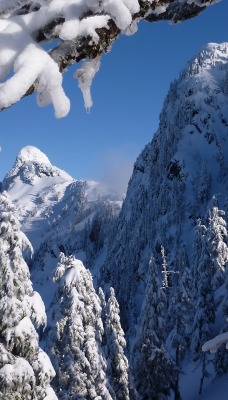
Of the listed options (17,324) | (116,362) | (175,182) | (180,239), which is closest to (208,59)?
(175,182)

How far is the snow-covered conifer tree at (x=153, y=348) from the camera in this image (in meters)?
25.8

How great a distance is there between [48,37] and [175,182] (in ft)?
361

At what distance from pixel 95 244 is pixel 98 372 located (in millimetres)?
156876

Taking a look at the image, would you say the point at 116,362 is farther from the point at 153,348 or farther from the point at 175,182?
the point at 175,182

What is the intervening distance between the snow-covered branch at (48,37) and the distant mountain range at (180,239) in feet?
82.8

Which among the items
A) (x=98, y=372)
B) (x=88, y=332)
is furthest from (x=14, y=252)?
(x=98, y=372)

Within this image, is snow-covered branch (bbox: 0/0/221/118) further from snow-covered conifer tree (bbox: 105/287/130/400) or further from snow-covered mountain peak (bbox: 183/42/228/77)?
snow-covered mountain peak (bbox: 183/42/228/77)

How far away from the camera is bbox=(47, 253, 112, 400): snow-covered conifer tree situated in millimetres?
17125

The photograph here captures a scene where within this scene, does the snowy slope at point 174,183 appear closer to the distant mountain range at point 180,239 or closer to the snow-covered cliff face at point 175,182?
the snow-covered cliff face at point 175,182

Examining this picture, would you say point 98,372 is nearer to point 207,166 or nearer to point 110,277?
point 110,277

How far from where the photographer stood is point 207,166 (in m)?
109

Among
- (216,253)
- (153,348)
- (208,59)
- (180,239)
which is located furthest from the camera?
(208,59)

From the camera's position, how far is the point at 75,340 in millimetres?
17312

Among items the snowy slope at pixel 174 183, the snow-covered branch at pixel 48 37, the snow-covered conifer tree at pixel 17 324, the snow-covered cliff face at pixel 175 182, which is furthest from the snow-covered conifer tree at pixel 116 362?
the snow-covered cliff face at pixel 175 182
